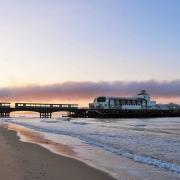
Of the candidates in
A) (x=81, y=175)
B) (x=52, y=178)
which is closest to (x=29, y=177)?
(x=52, y=178)

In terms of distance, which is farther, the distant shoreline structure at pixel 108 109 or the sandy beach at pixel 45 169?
the distant shoreline structure at pixel 108 109

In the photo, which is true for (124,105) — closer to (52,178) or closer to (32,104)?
(32,104)

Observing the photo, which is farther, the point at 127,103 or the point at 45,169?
the point at 127,103

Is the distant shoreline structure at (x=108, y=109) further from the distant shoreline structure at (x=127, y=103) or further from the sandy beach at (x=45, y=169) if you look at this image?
the sandy beach at (x=45, y=169)

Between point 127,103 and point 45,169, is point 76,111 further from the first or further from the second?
point 45,169

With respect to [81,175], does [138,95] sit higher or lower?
higher

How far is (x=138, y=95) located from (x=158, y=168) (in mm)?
141036

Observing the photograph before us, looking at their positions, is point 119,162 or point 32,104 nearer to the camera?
point 119,162

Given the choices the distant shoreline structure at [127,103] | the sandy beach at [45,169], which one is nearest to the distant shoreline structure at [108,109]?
the distant shoreline structure at [127,103]

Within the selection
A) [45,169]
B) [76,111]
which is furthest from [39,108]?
[45,169]

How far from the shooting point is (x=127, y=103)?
492ft

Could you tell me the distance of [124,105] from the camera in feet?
488

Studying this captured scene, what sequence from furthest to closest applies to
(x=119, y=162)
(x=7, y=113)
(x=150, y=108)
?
(x=150, y=108), (x=7, y=113), (x=119, y=162)

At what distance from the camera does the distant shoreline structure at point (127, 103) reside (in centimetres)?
14612
